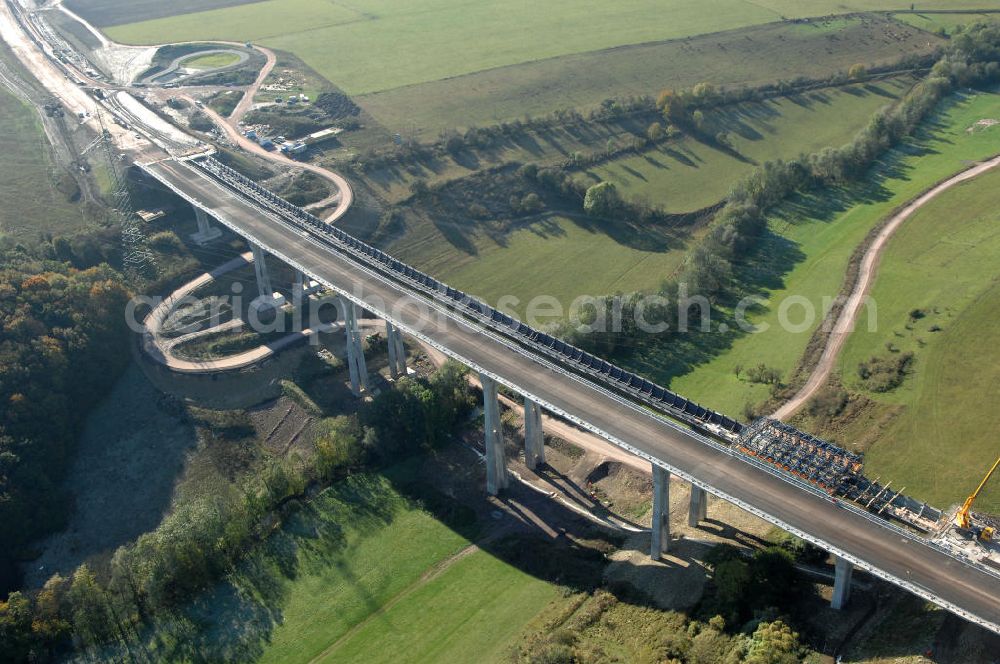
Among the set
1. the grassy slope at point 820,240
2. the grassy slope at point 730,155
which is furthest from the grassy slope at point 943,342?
the grassy slope at point 730,155

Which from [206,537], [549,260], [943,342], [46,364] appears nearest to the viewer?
[206,537]

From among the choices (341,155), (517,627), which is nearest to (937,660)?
(517,627)

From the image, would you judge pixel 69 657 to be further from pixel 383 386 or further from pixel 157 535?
pixel 383 386

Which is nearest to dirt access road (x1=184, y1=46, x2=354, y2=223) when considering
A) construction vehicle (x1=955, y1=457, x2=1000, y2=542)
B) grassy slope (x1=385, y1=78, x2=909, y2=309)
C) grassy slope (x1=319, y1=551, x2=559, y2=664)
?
grassy slope (x1=385, y1=78, x2=909, y2=309)

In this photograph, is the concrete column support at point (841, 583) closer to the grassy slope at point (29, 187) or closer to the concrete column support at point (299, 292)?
the concrete column support at point (299, 292)

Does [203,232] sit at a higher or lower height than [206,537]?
higher

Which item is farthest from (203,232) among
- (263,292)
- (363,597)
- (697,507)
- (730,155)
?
Result: (730,155)

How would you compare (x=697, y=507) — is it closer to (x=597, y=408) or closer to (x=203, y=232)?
(x=597, y=408)

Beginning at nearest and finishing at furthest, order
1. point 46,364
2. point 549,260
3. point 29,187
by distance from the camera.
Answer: point 46,364
point 549,260
point 29,187
